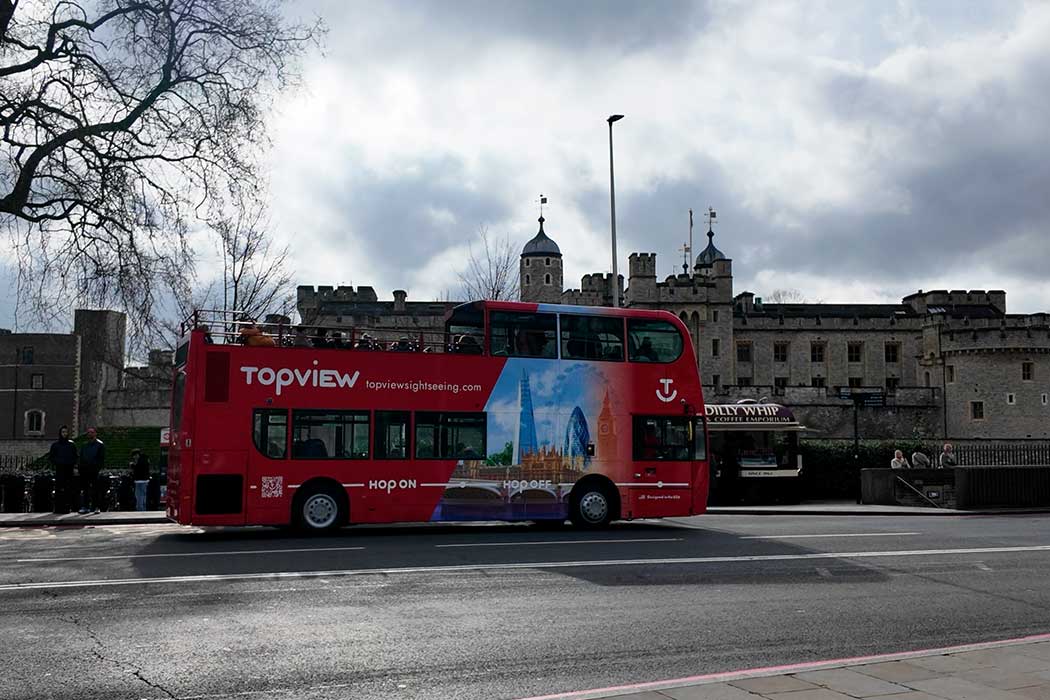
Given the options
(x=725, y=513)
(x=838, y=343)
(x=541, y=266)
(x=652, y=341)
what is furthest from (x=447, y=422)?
(x=838, y=343)

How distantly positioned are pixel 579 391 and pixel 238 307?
2295 cm

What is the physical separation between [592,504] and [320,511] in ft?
17.0

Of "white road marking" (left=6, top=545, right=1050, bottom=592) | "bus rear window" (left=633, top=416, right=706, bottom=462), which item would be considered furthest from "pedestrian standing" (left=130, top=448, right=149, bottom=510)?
"white road marking" (left=6, top=545, right=1050, bottom=592)

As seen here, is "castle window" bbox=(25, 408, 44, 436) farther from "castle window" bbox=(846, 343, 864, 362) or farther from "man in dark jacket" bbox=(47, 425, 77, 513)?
"castle window" bbox=(846, 343, 864, 362)

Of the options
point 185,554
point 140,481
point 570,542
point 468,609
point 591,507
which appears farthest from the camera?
point 140,481

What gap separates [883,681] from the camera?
705 cm

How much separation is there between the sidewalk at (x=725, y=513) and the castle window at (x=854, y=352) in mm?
59603

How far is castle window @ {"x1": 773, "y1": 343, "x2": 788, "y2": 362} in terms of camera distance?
A: 293ft

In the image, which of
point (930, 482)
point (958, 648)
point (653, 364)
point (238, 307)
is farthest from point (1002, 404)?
point (958, 648)

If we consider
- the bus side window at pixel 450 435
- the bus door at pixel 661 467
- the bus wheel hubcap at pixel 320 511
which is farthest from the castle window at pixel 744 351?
the bus wheel hubcap at pixel 320 511

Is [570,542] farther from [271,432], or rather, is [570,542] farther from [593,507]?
[271,432]

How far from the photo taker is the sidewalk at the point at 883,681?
262 inches

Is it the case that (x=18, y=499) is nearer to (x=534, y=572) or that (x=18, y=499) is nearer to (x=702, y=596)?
(x=534, y=572)

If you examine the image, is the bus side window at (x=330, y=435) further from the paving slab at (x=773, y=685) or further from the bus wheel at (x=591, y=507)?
the paving slab at (x=773, y=685)
